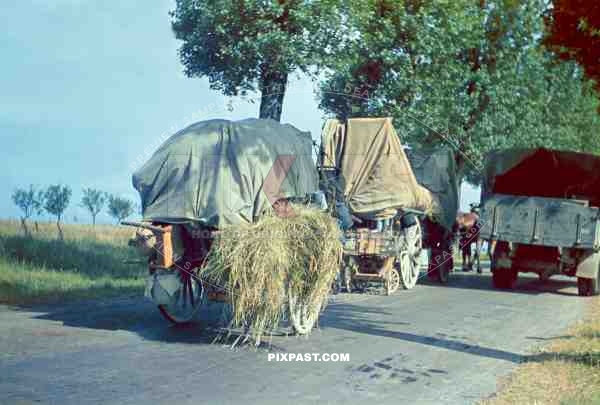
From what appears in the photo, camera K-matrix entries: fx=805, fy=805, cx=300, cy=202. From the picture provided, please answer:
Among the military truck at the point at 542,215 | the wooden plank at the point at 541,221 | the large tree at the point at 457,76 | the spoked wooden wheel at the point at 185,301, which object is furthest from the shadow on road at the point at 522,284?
the spoked wooden wheel at the point at 185,301

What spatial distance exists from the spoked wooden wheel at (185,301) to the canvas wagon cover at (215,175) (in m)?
1.08

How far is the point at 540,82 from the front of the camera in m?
30.9

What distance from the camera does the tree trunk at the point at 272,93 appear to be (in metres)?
19.9

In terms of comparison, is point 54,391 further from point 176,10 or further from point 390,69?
point 390,69

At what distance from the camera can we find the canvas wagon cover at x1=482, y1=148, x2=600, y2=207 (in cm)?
2052

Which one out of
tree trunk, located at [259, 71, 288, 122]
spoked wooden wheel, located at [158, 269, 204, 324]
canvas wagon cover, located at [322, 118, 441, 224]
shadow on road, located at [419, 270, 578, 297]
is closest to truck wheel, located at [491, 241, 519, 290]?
shadow on road, located at [419, 270, 578, 297]

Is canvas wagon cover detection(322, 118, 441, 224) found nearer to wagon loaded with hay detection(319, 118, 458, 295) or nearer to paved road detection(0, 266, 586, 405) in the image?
wagon loaded with hay detection(319, 118, 458, 295)

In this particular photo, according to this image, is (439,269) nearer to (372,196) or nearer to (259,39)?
(372,196)

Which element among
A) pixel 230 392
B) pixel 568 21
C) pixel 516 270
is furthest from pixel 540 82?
pixel 230 392

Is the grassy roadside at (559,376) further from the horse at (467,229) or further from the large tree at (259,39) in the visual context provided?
the horse at (467,229)

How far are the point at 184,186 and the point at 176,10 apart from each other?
1072 cm

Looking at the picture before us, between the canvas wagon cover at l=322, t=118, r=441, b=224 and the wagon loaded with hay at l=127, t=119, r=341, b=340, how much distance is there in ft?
18.2

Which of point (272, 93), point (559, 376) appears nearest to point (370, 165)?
point (272, 93)

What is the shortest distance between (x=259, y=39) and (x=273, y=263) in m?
9.91
